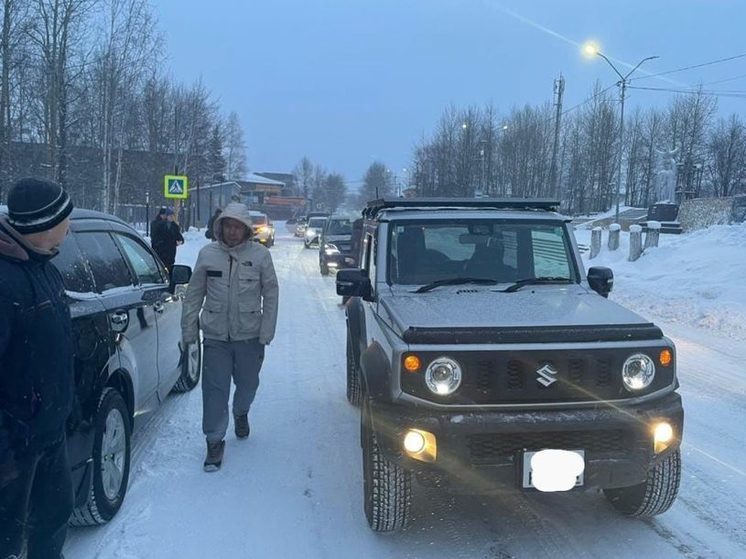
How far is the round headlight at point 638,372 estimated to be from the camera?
3.68 metres

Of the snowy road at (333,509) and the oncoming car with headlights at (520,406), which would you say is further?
the snowy road at (333,509)

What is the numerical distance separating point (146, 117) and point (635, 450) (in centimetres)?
3929

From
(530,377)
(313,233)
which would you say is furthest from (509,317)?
(313,233)

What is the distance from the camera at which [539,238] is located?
5.20 metres

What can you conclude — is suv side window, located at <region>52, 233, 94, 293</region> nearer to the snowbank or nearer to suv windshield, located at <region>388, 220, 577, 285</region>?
suv windshield, located at <region>388, 220, 577, 285</region>

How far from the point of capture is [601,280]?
4969 millimetres

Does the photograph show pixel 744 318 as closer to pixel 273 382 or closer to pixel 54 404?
pixel 273 382

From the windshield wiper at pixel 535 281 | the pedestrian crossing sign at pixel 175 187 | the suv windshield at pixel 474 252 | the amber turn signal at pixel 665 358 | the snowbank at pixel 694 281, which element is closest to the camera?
the amber turn signal at pixel 665 358

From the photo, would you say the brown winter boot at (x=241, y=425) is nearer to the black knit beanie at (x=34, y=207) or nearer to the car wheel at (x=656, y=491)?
the car wheel at (x=656, y=491)

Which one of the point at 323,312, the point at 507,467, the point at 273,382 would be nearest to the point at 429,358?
the point at 507,467

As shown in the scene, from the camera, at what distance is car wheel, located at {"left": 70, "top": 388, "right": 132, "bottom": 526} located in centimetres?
379

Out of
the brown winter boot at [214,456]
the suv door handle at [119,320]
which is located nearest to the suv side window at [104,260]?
the suv door handle at [119,320]

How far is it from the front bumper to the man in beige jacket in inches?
70.2

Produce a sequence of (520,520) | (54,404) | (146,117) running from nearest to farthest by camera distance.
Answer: (54,404) → (520,520) → (146,117)
